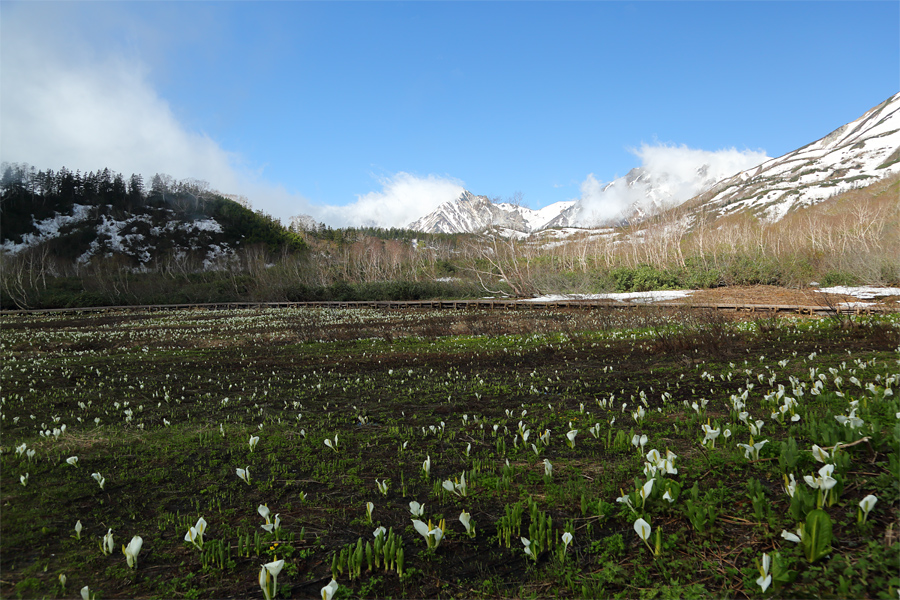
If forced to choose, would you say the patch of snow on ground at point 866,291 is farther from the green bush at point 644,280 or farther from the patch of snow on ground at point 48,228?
the patch of snow on ground at point 48,228

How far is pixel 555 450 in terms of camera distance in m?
4.69

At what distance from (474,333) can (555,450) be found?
12610mm

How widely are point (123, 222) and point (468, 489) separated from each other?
12946cm

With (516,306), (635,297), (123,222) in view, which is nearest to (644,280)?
(635,297)

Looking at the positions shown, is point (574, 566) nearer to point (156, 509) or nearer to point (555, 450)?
point (555, 450)

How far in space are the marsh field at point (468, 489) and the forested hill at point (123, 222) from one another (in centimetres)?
9677

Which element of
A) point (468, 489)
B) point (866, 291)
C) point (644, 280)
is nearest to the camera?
point (468, 489)

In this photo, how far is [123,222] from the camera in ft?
A: 348

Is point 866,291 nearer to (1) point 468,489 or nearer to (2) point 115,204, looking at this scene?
(1) point 468,489

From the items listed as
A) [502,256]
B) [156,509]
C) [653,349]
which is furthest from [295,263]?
[156,509]

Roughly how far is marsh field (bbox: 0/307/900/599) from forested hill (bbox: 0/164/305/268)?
317 ft

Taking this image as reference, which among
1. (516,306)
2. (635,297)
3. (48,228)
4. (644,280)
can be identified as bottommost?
(516,306)

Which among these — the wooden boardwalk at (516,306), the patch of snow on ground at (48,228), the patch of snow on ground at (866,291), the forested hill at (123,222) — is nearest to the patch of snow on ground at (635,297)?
the wooden boardwalk at (516,306)

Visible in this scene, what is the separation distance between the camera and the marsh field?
260cm
